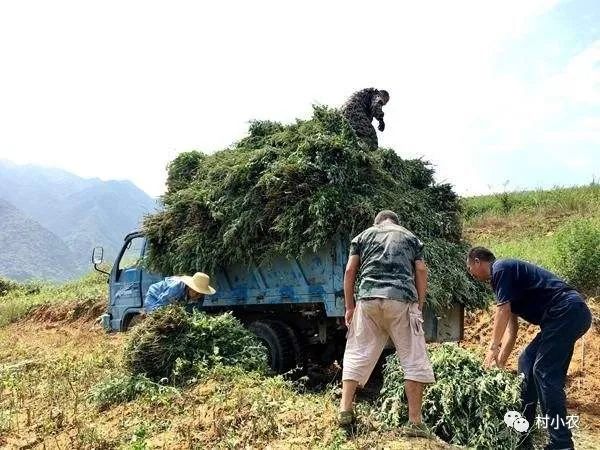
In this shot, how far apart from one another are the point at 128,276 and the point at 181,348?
3.74 m

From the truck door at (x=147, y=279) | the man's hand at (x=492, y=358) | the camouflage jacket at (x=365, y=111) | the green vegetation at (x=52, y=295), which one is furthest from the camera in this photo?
the green vegetation at (x=52, y=295)

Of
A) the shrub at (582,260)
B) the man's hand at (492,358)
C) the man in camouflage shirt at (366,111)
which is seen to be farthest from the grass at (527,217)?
the man's hand at (492,358)

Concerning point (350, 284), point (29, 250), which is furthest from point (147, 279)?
point (29, 250)

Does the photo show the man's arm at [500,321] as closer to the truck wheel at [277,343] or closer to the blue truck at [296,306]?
the blue truck at [296,306]

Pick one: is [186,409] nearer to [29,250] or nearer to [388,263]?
[388,263]

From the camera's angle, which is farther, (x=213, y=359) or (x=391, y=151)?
(x=391, y=151)

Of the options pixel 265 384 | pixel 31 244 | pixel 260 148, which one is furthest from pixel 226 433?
pixel 31 244

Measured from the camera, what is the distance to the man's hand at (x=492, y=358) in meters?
4.67

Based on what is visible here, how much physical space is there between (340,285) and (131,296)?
4.18 metres

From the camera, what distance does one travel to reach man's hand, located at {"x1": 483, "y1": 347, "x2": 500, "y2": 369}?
467 cm

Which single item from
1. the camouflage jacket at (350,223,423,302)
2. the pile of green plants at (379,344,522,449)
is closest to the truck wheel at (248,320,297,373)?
the pile of green plants at (379,344,522,449)

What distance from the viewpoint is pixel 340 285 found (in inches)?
247

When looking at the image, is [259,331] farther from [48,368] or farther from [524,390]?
[524,390]

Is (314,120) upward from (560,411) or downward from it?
upward
